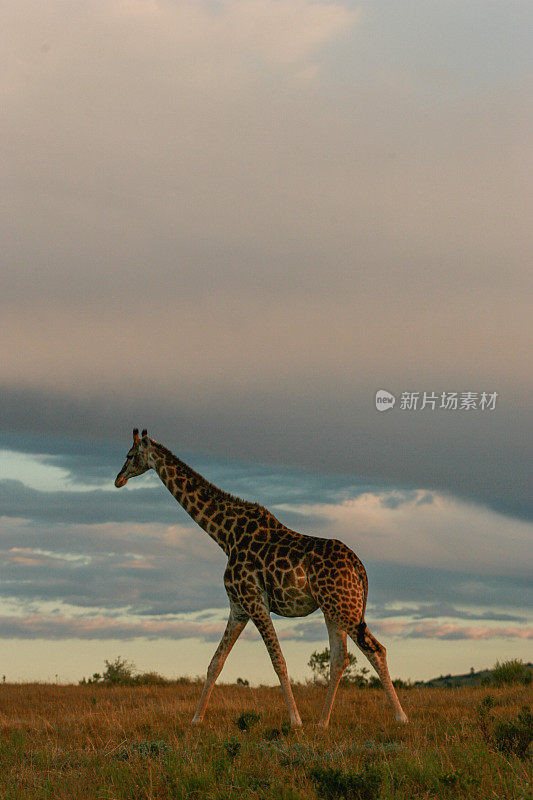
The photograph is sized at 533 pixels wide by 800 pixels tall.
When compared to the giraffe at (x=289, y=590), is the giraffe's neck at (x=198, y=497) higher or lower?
higher

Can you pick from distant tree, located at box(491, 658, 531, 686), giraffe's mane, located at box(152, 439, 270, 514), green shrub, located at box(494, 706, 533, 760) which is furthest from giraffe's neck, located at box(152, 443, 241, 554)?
distant tree, located at box(491, 658, 531, 686)

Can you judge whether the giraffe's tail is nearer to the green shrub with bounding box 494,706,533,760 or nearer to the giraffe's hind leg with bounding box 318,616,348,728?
the giraffe's hind leg with bounding box 318,616,348,728

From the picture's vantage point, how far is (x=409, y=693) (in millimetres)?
20578

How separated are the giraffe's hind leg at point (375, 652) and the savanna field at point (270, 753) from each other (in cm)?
42

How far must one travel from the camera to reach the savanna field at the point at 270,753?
9711mm

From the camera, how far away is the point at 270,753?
11742 mm

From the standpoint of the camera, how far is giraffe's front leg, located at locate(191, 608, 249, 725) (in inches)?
609

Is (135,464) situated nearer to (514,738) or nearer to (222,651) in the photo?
(222,651)

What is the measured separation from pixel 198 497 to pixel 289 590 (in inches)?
117

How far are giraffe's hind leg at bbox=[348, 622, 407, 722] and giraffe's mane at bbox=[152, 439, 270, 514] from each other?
2.91 meters

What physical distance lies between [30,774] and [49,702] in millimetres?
10353

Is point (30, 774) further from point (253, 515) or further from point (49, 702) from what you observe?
point (49, 702)

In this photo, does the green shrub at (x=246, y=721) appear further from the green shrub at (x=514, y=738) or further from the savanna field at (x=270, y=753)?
the green shrub at (x=514, y=738)

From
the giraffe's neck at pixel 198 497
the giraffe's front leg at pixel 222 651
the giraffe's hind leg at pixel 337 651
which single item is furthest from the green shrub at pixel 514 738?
the giraffe's neck at pixel 198 497
